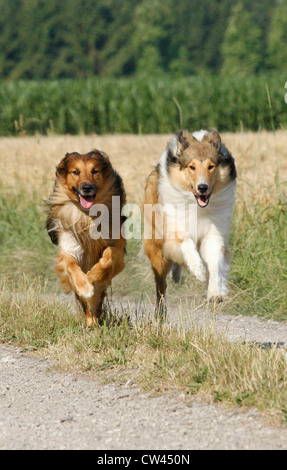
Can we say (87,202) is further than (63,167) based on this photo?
No

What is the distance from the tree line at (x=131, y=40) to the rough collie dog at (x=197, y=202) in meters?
56.6

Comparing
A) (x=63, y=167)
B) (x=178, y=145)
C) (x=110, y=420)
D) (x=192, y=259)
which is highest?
(x=178, y=145)

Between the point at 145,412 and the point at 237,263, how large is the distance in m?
3.94

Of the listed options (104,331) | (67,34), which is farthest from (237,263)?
(67,34)

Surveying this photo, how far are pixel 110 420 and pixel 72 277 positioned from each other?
1915mm

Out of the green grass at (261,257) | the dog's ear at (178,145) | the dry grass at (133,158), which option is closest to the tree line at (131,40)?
the dry grass at (133,158)

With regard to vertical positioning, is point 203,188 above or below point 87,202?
above

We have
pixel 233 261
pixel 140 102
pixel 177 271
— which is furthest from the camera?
pixel 140 102

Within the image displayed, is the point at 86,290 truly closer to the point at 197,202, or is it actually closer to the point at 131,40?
the point at 197,202

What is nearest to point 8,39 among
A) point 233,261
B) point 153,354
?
point 233,261

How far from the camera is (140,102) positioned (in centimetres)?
2734

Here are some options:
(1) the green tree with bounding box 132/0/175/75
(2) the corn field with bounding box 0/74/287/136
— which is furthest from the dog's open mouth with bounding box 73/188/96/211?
(1) the green tree with bounding box 132/0/175/75

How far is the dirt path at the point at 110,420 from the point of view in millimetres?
3986

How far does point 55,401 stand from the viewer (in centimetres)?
482
